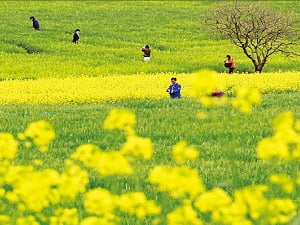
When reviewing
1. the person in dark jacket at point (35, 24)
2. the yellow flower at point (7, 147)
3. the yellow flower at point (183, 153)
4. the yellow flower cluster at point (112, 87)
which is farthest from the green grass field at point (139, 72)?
the yellow flower cluster at point (112, 87)

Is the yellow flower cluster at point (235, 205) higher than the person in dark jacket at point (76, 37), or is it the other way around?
the person in dark jacket at point (76, 37)

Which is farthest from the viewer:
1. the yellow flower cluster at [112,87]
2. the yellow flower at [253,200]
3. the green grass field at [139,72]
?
the yellow flower cluster at [112,87]

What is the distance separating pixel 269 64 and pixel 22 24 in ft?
55.1

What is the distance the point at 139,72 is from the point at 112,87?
891cm

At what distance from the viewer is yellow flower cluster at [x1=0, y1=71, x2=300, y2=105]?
2281 cm

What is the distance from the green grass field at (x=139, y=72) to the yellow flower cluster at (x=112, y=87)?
1329 millimetres

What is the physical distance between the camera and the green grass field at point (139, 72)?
8750 millimetres

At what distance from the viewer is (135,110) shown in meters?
16.4

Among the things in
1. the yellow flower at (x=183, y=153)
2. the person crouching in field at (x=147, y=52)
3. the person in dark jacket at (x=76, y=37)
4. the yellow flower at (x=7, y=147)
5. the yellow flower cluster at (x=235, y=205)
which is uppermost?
the person in dark jacket at (x=76, y=37)

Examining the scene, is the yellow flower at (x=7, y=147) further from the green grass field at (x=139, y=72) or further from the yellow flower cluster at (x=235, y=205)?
the yellow flower cluster at (x=235, y=205)

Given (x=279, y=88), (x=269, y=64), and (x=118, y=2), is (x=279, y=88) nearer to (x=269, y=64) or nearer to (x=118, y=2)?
(x=269, y=64)

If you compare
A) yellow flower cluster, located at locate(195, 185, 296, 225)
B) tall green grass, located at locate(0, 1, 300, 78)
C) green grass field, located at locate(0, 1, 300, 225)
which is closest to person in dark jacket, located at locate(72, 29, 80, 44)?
tall green grass, located at locate(0, 1, 300, 78)

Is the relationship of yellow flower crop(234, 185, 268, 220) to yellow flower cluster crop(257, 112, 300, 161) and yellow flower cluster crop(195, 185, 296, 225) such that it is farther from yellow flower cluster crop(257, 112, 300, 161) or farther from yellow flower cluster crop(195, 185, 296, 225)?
yellow flower cluster crop(257, 112, 300, 161)

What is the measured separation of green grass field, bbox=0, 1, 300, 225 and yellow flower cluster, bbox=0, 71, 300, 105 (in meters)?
1.33
